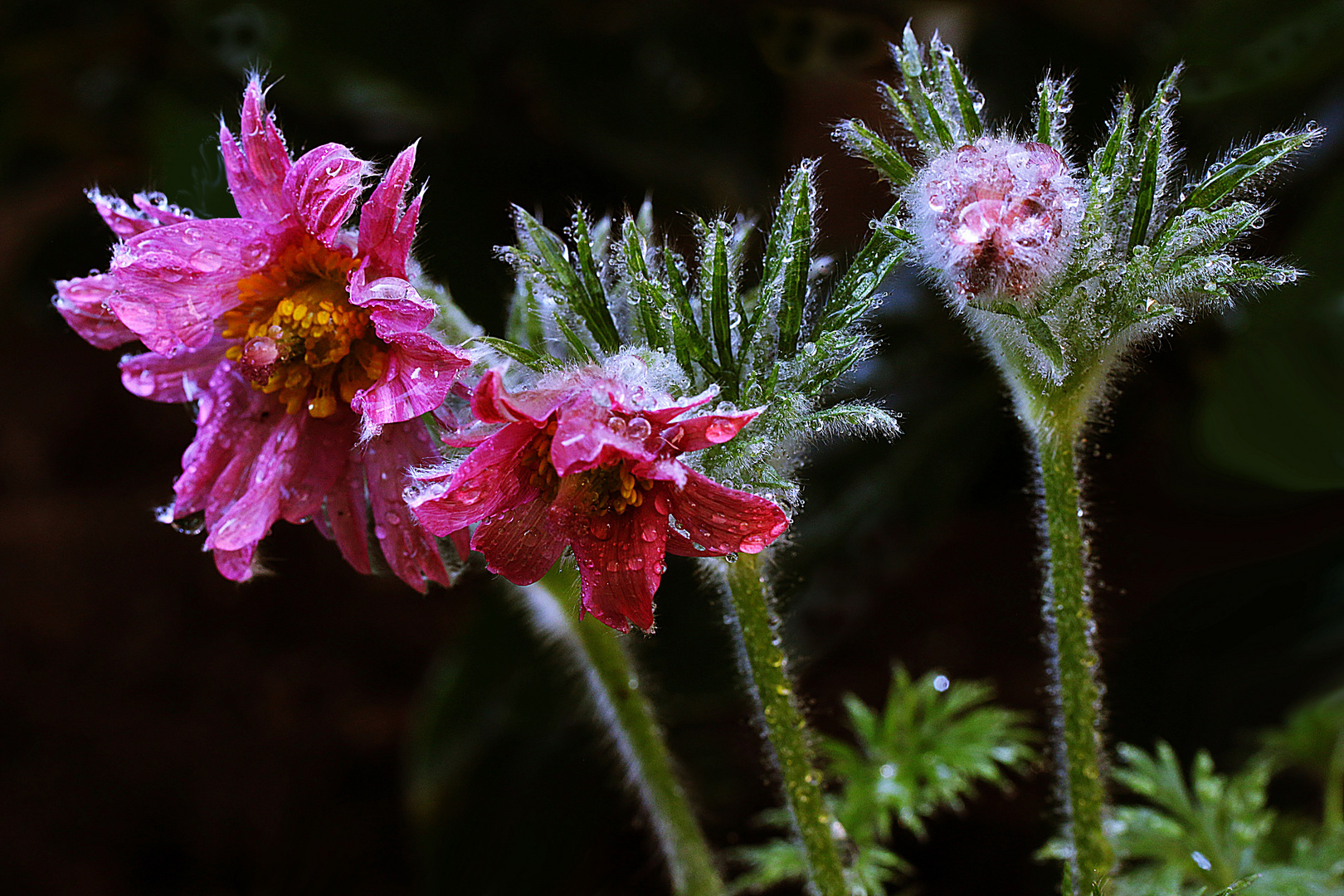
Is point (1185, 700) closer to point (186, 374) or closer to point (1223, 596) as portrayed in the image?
point (1223, 596)

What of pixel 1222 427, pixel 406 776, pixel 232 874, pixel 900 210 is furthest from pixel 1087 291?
pixel 232 874

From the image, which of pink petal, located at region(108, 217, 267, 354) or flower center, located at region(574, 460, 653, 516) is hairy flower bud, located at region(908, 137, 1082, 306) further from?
pink petal, located at region(108, 217, 267, 354)

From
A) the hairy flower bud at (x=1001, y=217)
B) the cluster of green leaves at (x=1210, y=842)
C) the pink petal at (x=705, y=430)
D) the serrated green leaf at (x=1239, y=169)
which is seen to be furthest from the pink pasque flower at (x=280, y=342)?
the cluster of green leaves at (x=1210, y=842)

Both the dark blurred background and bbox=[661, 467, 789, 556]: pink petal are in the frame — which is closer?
bbox=[661, 467, 789, 556]: pink petal

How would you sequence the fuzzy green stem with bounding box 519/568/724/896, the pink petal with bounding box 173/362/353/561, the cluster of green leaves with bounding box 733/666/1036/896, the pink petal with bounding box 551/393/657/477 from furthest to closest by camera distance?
the cluster of green leaves with bounding box 733/666/1036/896 → the fuzzy green stem with bounding box 519/568/724/896 → the pink petal with bounding box 173/362/353/561 → the pink petal with bounding box 551/393/657/477

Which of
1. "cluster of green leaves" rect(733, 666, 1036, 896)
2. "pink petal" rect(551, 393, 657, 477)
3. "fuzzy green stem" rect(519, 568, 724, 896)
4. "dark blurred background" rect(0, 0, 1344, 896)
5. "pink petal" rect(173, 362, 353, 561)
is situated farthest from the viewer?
"dark blurred background" rect(0, 0, 1344, 896)

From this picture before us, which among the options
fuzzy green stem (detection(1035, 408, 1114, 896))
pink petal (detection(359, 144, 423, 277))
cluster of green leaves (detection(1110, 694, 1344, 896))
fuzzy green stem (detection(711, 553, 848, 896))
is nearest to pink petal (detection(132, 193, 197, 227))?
pink petal (detection(359, 144, 423, 277))

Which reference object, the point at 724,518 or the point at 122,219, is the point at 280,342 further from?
the point at 724,518
